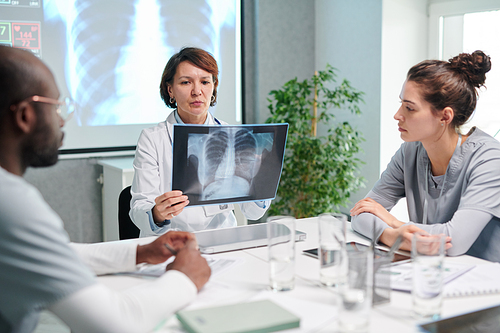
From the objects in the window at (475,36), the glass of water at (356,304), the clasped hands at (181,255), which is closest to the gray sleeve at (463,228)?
the glass of water at (356,304)

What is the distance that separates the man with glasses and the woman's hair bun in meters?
1.20

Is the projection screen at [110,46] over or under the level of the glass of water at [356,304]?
over

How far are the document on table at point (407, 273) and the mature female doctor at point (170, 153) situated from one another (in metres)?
0.70

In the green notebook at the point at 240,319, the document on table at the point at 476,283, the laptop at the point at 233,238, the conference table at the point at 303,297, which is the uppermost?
the laptop at the point at 233,238

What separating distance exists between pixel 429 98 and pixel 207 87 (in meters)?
0.90

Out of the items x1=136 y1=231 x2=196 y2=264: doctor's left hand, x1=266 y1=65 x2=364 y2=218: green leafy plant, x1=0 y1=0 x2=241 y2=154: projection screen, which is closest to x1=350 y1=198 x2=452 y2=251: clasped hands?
x1=136 y1=231 x2=196 y2=264: doctor's left hand

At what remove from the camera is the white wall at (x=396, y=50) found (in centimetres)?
332

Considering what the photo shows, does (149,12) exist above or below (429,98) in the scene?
above

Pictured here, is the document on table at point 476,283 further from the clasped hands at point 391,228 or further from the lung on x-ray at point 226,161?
the lung on x-ray at point 226,161

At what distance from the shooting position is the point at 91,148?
3213mm

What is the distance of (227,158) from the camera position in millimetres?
1489

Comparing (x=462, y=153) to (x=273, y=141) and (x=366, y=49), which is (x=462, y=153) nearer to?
(x=273, y=141)

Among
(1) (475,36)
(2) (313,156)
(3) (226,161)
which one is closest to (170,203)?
(3) (226,161)

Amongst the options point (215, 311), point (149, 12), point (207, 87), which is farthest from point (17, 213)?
point (149, 12)
